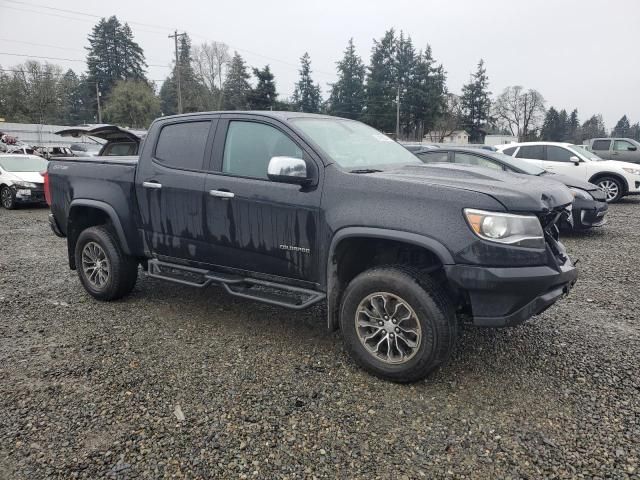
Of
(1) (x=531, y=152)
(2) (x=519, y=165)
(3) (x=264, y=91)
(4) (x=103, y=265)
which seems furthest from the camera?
(3) (x=264, y=91)

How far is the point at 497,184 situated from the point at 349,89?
5895 centimetres

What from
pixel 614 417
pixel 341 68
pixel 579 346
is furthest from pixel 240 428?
pixel 341 68

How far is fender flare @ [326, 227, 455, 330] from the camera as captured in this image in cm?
288

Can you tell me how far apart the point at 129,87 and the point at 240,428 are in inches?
2238

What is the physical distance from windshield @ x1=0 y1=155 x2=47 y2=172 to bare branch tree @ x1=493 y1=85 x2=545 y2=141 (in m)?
79.3

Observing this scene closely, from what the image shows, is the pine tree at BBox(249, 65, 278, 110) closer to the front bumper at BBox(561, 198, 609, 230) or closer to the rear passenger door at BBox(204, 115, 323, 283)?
the front bumper at BBox(561, 198, 609, 230)

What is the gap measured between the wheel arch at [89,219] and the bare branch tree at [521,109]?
84.4m

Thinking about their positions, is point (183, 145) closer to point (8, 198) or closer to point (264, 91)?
point (8, 198)

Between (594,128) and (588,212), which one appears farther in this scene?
(594,128)

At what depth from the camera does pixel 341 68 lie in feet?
199

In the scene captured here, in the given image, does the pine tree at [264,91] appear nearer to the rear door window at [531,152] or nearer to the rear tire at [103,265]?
the rear door window at [531,152]

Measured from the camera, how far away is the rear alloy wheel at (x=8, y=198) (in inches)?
484

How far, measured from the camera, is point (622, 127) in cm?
10806

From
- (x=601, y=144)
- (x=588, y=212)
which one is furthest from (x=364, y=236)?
(x=601, y=144)
